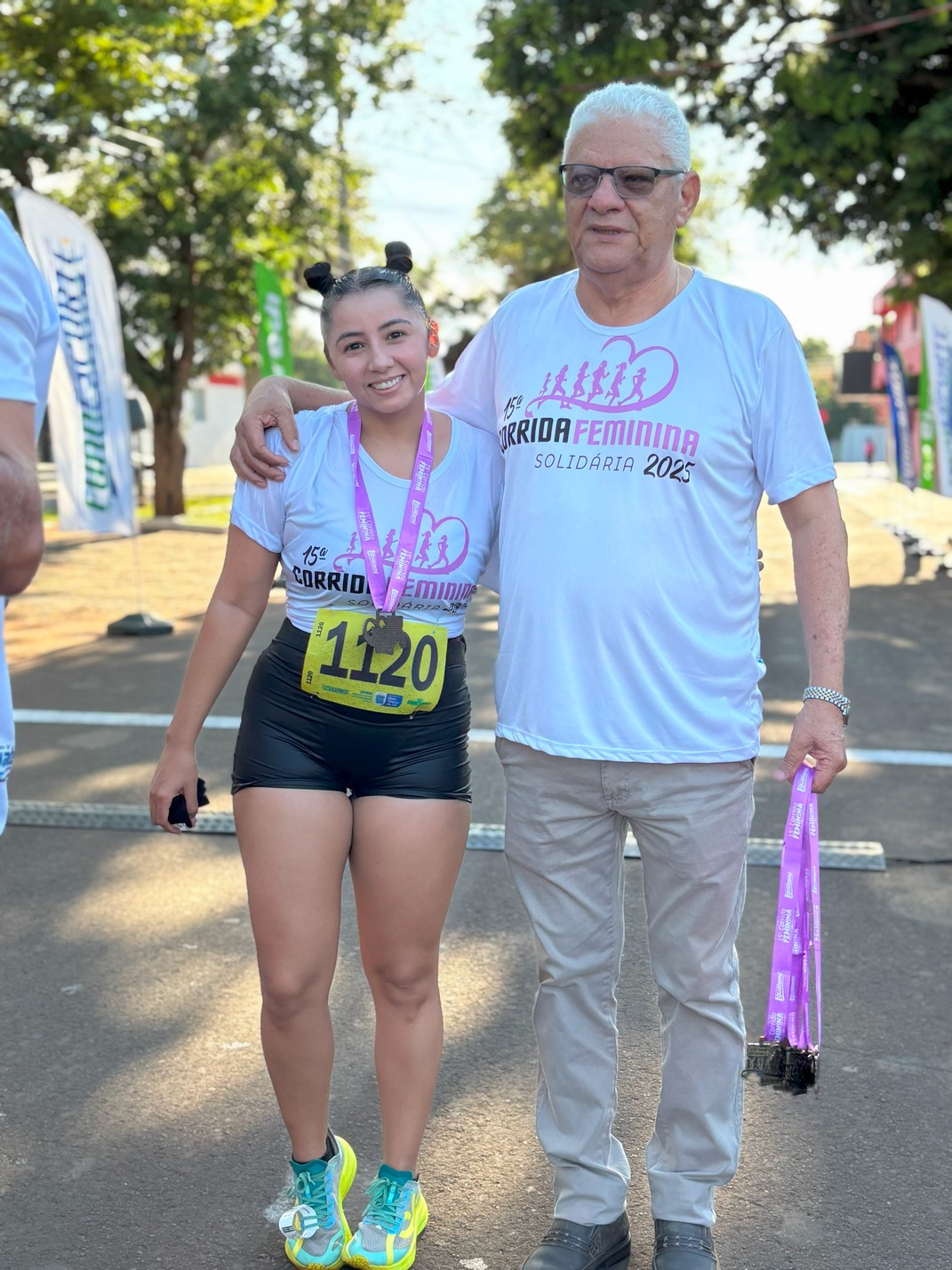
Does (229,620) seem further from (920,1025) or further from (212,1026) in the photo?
(920,1025)

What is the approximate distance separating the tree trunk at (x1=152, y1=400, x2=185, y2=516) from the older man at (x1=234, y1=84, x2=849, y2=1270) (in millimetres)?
22027

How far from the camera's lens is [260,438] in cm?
282

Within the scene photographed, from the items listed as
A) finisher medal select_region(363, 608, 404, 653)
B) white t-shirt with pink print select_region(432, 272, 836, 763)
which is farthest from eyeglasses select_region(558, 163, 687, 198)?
finisher medal select_region(363, 608, 404, 653)

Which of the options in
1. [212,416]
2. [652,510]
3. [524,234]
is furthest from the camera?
[212,416]

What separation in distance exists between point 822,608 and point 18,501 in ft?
5.19

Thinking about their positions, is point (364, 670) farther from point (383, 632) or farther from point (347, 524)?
point (347, 524)

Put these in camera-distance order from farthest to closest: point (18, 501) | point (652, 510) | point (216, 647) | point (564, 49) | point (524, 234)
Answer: point (524, 234) → point (564, 49) → point (216, 647) → point (652, 510) → point (18, 501)

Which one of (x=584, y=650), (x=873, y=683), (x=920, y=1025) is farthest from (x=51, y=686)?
(x=584, y=650)

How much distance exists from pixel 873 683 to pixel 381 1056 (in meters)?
7.08

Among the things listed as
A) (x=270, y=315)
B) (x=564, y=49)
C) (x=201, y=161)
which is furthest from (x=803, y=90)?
(x=201, y=161)

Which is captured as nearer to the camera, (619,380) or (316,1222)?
(619,380)

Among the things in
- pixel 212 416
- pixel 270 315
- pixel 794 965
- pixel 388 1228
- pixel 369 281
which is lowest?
pixel 388 1228

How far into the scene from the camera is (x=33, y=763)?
7.02m

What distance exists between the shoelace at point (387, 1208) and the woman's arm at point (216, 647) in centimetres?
84
